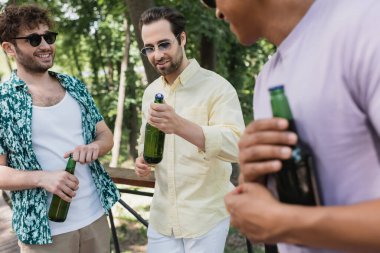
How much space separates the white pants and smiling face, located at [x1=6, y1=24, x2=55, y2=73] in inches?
51.4

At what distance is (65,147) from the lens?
2430 mm

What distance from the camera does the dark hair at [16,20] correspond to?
2.43 m

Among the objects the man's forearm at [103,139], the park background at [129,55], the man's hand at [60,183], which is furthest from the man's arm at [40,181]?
the park background at [129,55]

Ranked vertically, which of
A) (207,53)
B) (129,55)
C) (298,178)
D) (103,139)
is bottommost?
(298,178)

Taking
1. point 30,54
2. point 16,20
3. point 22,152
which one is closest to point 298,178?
point 22,152

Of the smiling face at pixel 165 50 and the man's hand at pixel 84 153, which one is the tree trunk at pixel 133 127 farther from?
the man's hand at pixel 84 153

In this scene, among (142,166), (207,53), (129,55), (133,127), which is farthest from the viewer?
(133,127)

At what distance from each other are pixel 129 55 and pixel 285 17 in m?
11.9

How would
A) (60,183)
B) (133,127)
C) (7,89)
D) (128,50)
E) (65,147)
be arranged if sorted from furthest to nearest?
(133,127), (128,50), (65,147), (7,89), (60,183)

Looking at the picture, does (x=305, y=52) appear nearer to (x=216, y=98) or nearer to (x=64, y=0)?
(x=216, y=98)

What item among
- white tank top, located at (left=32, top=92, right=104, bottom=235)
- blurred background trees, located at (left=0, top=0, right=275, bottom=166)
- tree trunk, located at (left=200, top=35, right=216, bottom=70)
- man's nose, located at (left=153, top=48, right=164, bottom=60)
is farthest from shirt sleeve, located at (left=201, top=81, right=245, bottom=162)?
tree trunk, located at (left=200, top=35, right=216, bottom=70)

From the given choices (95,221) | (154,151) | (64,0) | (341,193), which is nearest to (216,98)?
(154,151)

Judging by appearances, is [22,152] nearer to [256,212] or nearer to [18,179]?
[18,179]

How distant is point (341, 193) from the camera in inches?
36.8
